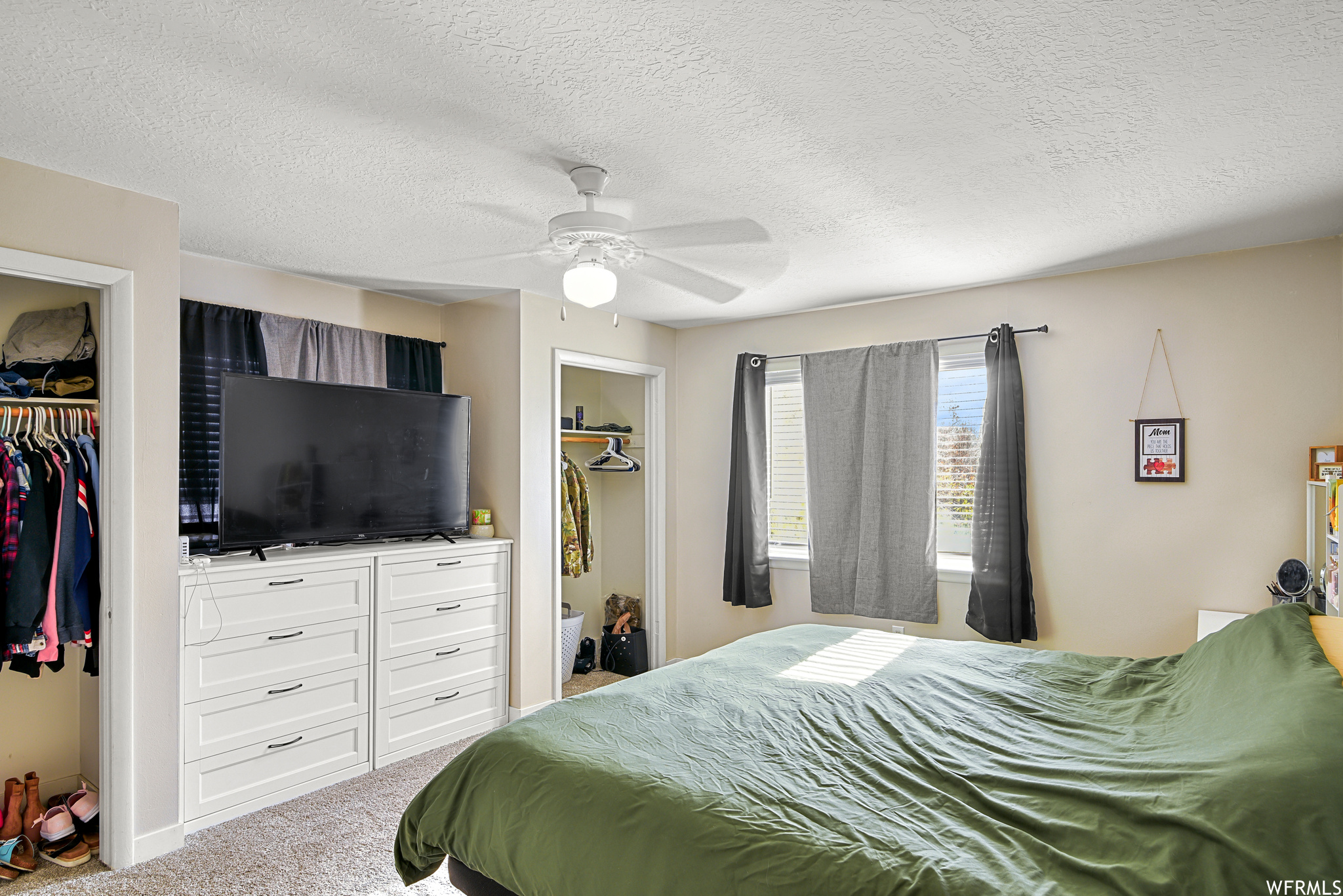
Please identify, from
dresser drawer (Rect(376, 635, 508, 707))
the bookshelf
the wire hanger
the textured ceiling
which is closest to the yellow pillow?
the bookshelf

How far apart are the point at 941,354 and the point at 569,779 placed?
3.31 metres

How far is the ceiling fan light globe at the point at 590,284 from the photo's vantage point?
2680 millimetres

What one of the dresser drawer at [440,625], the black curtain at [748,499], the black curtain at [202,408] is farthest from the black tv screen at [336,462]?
the black curtain at [748,499]

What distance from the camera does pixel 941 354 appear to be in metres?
4.24

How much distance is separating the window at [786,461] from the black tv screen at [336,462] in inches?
78.3

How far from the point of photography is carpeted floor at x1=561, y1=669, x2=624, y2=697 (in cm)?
479

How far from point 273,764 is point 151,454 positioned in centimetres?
142

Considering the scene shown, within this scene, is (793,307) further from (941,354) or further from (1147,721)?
(1147,721)

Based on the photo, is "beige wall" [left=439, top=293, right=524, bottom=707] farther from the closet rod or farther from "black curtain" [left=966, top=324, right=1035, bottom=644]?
"black curtain" [left=966, top=324, right=1035, bottom=644]

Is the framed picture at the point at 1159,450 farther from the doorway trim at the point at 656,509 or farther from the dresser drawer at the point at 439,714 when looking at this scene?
the dresser drawer at the point at 439,714

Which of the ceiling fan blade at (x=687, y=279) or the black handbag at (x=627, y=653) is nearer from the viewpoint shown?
the ceiling fan blade at (x=687, y=279)

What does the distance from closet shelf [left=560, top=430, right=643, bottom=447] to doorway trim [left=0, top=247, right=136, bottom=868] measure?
244 cm

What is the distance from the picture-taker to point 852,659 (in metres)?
2.76

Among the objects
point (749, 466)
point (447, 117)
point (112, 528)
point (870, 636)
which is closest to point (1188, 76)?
point (447, 117)
